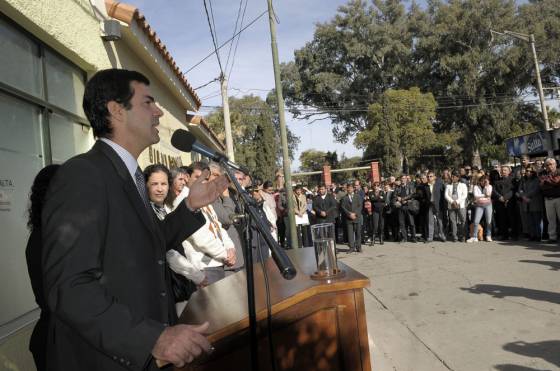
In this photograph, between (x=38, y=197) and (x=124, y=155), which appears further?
(x=38, y=197)

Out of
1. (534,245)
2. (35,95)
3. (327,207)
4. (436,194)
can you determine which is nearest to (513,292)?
(534,245)

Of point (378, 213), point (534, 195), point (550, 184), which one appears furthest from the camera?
point (378, 213)

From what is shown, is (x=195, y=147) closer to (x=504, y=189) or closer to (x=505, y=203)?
(x=505, y=203)

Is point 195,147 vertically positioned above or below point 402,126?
below

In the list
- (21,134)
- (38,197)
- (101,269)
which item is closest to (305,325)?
(101,269)

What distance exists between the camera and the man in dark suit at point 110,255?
4.72 feet

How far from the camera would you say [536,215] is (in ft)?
38.5

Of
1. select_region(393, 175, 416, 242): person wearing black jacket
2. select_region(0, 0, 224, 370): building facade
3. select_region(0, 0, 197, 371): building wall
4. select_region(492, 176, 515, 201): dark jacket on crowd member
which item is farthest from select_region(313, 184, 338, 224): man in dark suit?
select_region(0, 0, 224, 370): building facade

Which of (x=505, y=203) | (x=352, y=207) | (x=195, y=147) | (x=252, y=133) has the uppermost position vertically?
(x=252, y=133)

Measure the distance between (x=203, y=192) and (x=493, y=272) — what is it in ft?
24.5

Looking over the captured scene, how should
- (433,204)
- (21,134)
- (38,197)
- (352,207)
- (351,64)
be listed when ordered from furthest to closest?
(351,64), (433,204), (352,207), (21,134), (38,197)

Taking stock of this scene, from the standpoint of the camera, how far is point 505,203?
496 inches

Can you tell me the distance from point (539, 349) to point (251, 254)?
3.66 meters

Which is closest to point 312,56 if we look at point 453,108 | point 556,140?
point 453,108
